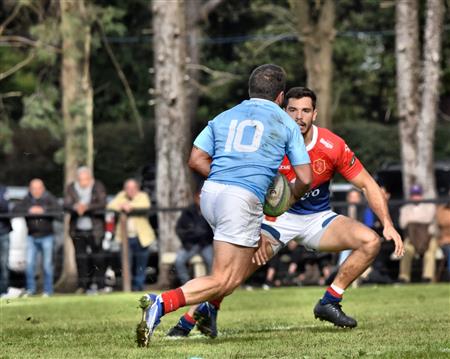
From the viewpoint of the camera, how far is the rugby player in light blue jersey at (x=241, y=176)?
9609mm

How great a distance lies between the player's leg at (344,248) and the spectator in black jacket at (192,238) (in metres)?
9.81

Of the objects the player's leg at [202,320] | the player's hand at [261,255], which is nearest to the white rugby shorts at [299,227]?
the player's leg at [202,320]

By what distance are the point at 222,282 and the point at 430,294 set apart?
338 inches

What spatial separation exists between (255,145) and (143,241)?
12.4 m

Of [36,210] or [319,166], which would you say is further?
[36,210]

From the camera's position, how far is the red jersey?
1132 cm

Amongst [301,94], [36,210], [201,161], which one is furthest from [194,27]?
[201,161]

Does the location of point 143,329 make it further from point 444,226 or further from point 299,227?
point 444,226

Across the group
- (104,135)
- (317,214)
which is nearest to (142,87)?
(104,135)

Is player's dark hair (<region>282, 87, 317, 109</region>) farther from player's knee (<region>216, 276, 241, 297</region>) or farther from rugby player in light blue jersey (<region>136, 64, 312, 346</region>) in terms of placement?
player's knee (<region>216, 276, 241, 297</region>)

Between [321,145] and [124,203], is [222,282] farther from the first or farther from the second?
[124,203]

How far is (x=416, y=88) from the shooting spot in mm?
26828

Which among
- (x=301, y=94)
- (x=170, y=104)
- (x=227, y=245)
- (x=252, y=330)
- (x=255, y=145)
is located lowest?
(x=252, y=330)

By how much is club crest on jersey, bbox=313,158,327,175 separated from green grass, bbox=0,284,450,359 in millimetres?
1337
